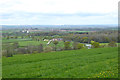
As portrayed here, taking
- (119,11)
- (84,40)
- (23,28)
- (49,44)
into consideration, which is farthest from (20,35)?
(119,11)

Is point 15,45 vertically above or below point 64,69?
above

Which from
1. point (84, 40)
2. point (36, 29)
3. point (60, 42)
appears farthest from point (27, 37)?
point (84, 40)

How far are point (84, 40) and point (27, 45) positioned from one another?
19.8m

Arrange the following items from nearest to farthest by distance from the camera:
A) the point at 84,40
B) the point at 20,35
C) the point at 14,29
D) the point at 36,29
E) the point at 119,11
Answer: the point at 119,11, the point at 14,29, the point at 20,35, the point at 36,29, the point at 84,40

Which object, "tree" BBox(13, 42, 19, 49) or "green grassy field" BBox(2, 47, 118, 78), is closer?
"green grassy field" BBox(2, 47, 118, 78)

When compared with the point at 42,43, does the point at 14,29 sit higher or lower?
higher

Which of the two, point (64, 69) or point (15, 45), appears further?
point (15, 45)

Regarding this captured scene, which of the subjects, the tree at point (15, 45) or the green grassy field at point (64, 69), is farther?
the tree at point (15, 45)

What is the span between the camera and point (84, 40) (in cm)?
4362

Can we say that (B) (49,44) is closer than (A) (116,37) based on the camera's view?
Yes

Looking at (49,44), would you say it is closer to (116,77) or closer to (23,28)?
(23,28)

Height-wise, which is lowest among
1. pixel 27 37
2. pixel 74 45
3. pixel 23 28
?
pixel 74 45

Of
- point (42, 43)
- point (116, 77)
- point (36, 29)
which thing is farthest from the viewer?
point (36, 29)

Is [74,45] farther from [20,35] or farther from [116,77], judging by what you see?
[116,77]
